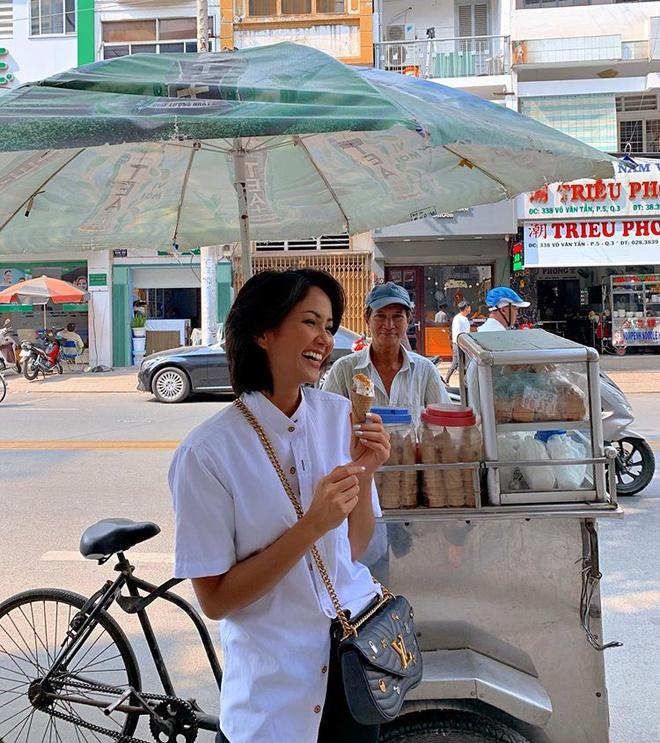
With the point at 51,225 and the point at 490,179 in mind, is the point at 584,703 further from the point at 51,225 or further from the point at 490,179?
the point at 51,225

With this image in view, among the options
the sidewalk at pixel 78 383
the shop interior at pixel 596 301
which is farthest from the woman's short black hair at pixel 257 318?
the shop interior at pixel 596 301

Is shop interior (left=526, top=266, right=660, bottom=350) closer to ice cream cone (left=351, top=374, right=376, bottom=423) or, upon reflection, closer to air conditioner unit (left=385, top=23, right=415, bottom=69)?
air conditioner unit (left=385, top=23, right=415, bottom=69)

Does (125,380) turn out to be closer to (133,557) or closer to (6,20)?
(6,20)

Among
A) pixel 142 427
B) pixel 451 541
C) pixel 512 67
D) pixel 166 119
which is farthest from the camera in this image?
pixel 512 67

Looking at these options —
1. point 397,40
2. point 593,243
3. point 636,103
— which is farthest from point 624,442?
point 397,40

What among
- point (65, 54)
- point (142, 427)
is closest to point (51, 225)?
point (142, 427)

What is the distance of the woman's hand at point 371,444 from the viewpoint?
181 centimetres

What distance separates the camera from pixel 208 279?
1792 cm

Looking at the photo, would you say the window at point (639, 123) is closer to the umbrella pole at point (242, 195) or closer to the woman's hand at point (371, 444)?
the umbrella pole at point (242, 195)

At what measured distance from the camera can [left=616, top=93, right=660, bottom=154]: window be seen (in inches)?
805

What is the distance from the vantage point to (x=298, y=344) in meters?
1.81

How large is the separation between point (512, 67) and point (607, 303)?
629 cm

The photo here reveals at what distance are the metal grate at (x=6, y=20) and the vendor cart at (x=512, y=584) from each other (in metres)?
23.5

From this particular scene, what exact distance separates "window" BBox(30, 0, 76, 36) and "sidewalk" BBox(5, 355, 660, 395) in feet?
31.4
